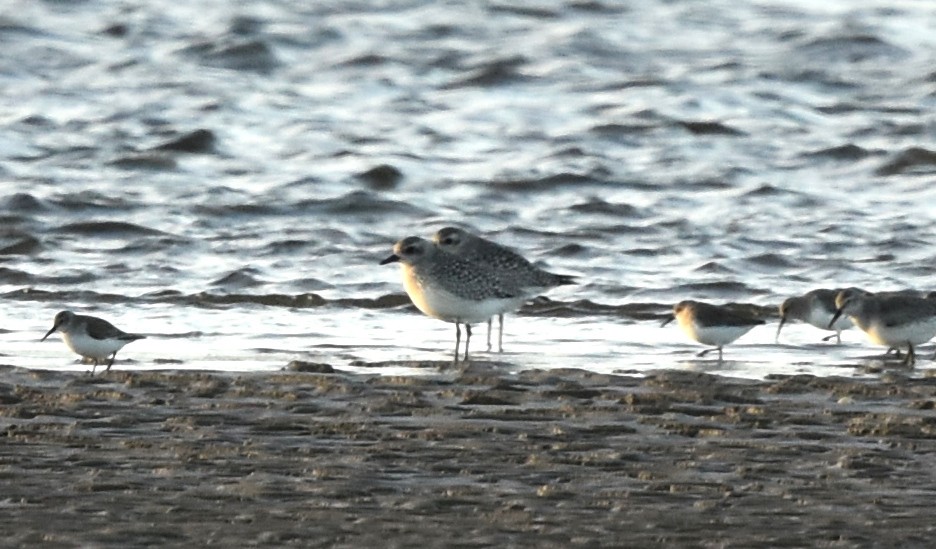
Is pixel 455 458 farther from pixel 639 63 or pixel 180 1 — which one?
pixel 180 1

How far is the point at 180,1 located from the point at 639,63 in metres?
6.95

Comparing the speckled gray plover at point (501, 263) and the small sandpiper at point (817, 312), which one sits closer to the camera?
the small sandpiper at point (817, 312)

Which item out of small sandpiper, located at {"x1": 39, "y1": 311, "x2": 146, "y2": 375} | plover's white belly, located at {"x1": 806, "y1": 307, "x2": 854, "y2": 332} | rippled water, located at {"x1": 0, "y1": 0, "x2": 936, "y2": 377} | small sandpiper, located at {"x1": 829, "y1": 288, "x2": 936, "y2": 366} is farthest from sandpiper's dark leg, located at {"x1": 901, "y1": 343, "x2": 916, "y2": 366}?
small sandpiper, located at {"x1": 39, "y1": 311, "x2": 146, "y2": 375}

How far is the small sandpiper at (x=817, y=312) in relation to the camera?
13117 millimetres

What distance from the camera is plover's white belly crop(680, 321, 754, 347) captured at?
12359 mm

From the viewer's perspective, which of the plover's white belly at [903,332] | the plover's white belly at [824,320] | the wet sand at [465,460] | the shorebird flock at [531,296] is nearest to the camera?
the wet sand at [465,460]

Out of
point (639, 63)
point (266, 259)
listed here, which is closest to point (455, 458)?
point (266, 259)

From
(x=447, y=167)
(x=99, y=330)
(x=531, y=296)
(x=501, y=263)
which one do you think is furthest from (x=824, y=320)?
(x=447, y=167)

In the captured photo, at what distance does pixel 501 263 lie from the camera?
1418 centimetres

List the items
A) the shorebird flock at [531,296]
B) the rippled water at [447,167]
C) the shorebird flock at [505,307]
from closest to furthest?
the shorebird flock at [505,307]
the shorebird flock at [531,296]
the rippled water at [447,167]

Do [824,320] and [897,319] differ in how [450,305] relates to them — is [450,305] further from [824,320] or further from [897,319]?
[897,319]

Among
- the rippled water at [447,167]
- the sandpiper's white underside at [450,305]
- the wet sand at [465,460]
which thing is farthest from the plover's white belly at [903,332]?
the sandpiper's white underside at [450,305]

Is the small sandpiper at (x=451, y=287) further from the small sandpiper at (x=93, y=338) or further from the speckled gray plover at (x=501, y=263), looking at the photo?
the small sandpiper at (x=93, y=338)

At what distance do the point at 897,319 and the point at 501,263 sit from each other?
119 inches
